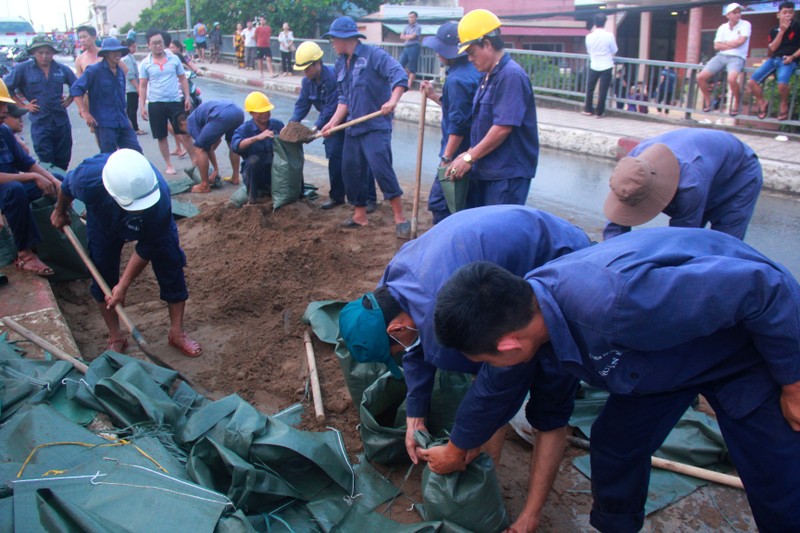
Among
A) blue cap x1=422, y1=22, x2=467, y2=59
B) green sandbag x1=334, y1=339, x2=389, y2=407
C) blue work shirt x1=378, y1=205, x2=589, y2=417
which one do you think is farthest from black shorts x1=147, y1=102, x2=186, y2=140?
blue work shirt x1=378, y1=205, x2=589, y2=417

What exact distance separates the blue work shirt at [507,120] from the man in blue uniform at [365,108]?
152 cm

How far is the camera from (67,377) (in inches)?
135

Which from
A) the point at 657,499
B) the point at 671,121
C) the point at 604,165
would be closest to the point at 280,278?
the point at 657,499

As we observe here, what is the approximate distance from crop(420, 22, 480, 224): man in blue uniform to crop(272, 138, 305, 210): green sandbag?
1873 mm

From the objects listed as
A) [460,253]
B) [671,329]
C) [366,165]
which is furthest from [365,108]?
[671,329]

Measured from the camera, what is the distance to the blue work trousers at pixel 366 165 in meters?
6.30

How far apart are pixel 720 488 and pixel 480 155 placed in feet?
8.34

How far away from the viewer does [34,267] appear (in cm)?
515

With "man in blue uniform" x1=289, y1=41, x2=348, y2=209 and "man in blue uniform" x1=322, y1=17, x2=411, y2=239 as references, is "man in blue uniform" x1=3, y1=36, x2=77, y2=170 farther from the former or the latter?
"man in blue uniform" x1=322, y1=17, x2=411, y2=239

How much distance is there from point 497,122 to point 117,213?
246 centimetres

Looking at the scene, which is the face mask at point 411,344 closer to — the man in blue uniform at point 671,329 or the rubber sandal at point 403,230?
the man in blue uniform at point 671,329

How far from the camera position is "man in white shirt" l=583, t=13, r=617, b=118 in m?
10.8

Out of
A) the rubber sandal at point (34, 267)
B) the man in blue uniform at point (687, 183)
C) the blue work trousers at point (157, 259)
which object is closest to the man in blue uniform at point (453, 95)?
the blue work trousers at point (157, 259)

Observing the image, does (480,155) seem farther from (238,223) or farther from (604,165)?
(604,165)
